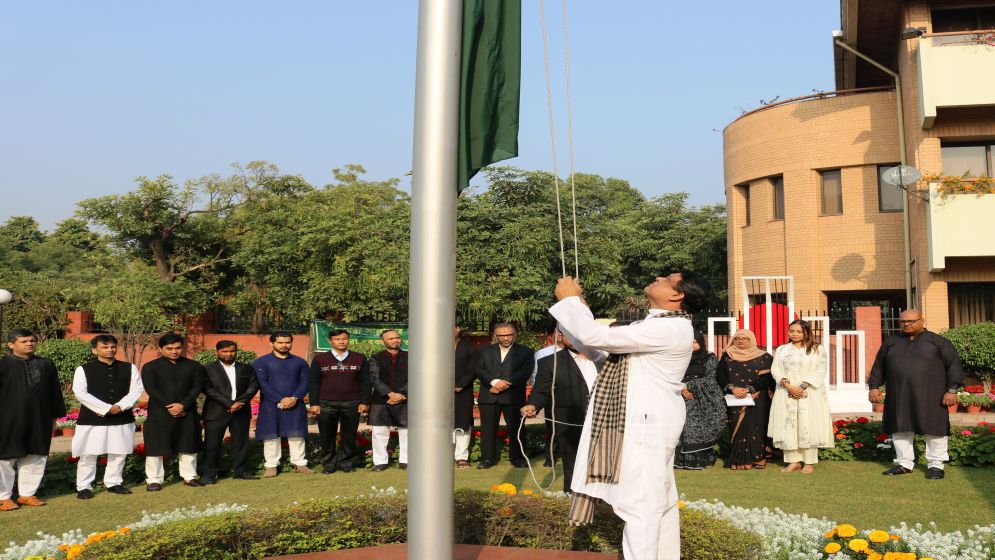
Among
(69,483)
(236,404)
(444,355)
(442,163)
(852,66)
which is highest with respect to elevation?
(852,66)

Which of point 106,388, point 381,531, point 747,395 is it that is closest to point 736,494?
point 747,395

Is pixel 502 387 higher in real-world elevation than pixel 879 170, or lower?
lower

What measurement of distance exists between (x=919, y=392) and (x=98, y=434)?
28.3 feet

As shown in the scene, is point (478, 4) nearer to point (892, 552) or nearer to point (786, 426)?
point (892, 552)

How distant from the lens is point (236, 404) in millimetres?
10109

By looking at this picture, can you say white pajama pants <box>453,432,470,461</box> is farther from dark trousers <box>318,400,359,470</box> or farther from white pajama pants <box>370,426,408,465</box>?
dark trousers <box>318,400,359,470</box>

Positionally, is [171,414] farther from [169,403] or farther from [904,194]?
[904,194]

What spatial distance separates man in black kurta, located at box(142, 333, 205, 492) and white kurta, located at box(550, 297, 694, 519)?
645 cm

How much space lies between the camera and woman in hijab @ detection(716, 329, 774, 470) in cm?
1012

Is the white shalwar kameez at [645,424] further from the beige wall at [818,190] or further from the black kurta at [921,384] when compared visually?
the beige wall at [818,190]

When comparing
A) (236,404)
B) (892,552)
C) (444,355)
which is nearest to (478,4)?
(444,355)

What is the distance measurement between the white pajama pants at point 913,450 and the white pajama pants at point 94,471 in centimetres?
827

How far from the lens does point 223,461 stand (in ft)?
34.8

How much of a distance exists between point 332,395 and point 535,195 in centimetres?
1716
